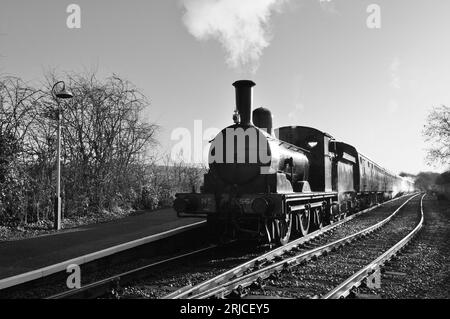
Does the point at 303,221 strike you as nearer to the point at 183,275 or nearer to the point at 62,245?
the point at 183,275

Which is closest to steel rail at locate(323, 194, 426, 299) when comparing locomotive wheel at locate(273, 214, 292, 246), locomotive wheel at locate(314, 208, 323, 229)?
locomotive wheel at locate(273, 214, 292, 246)

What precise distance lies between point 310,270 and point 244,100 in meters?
4.17

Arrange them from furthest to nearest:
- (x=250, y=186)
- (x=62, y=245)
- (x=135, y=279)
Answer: (x=250, y=186) → (x=62, y=245) → (x=135, y=279)

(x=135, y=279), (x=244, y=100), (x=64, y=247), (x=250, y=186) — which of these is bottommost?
(x=135, y=279)

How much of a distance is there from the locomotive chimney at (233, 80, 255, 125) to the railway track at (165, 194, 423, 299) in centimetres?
307

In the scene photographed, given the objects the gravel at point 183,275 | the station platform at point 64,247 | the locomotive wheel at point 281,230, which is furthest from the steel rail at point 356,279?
the station platform at point 64,247

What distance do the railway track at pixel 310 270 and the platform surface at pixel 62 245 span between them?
3263mm

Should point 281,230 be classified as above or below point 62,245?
above

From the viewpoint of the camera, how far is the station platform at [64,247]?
6.31 meters

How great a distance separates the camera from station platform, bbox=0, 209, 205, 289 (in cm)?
631

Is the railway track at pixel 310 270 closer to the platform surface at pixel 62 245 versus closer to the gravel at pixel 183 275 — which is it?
the gravel at pixel 183 275

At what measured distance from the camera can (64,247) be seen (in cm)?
834

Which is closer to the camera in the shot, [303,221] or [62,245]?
[62,245]

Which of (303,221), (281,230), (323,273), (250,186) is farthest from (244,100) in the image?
(323,273)
